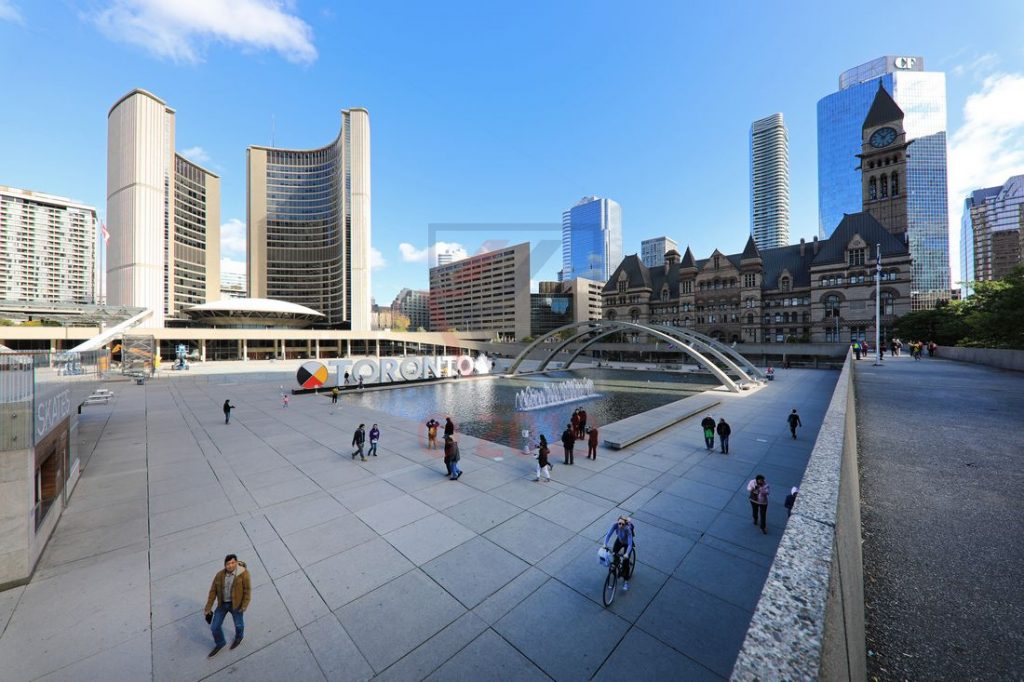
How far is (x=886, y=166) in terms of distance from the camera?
256 feet

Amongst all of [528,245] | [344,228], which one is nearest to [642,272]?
[528,245]

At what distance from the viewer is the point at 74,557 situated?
26.0 feet

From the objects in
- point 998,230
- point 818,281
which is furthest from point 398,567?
point 998,230

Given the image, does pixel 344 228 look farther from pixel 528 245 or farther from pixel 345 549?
pixel 345 549

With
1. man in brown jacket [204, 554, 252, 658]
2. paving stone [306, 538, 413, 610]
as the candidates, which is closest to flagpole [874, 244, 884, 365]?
paving stone [306, 538, 413, 610]

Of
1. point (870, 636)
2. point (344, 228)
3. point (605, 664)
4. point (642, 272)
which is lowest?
point (605, 664)

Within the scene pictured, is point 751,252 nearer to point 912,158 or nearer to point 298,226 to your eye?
point 298,226

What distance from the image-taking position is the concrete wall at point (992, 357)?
28.0 metres

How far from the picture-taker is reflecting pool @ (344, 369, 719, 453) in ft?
67.3

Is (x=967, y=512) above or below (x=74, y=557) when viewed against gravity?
above

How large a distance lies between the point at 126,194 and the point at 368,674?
12524 cm

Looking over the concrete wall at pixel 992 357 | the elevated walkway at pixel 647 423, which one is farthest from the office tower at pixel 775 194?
the elevated walkway at pixel 647 423

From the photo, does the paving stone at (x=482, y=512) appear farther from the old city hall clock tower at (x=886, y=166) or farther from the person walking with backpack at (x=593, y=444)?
the old city hall clock tower at (x=886, y=166)

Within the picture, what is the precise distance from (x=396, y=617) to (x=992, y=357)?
48.9 meters
